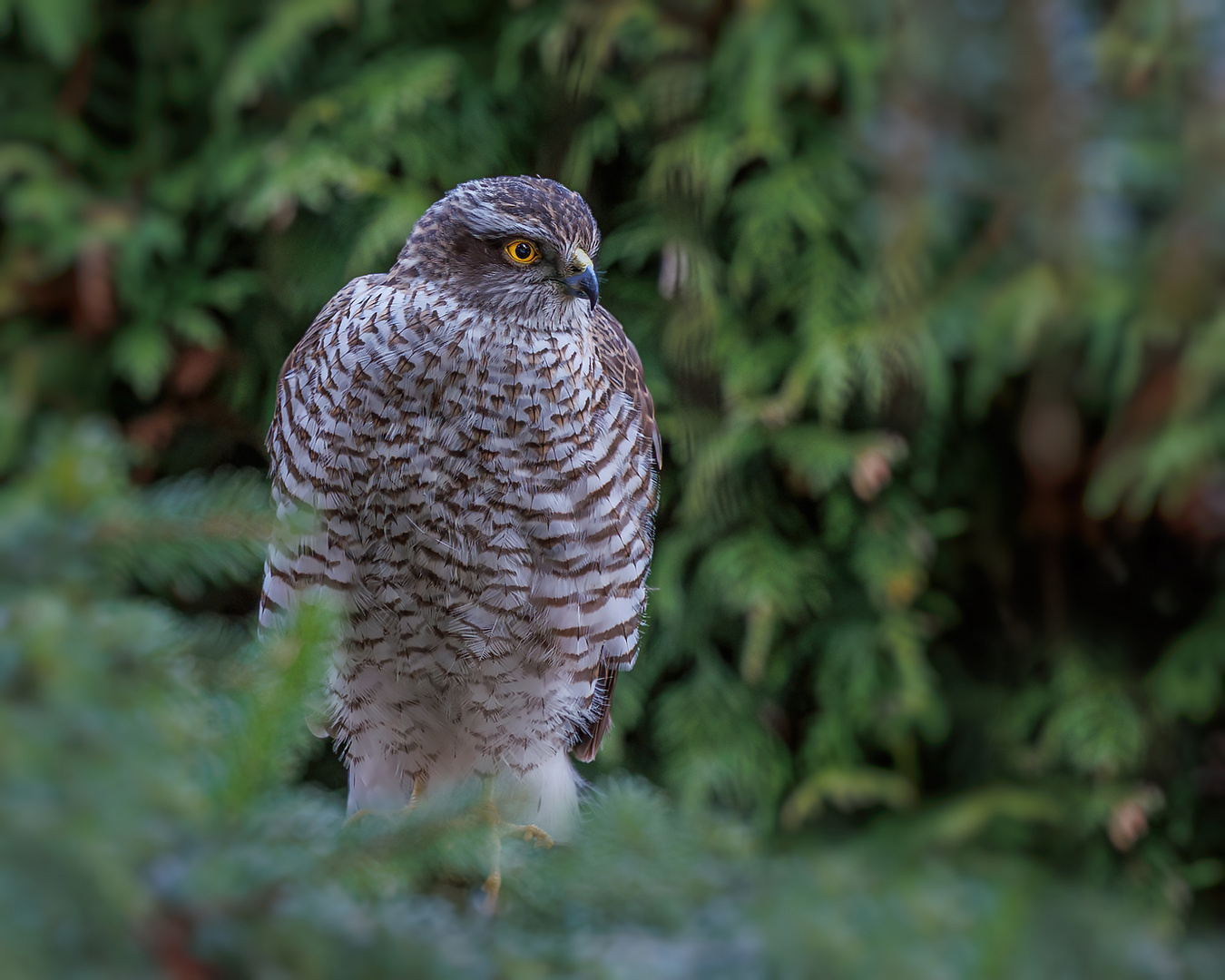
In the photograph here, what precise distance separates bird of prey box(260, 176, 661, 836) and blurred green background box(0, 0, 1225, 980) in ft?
2.05

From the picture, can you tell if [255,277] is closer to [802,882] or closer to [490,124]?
[490,124]

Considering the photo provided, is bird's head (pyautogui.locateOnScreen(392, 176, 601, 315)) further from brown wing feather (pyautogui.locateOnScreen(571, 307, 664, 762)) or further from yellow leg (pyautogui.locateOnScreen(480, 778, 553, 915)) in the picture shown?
yellow leg (pyautogui.locateOnScreen(480, 778, 553, 915))

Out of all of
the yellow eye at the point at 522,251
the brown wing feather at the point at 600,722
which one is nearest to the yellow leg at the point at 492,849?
the brown wing feather at the point at 600,722

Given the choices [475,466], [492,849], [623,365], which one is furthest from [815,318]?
[492,849]

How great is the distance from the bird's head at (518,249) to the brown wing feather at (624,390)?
116 mm

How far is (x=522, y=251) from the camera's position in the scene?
5.04ft

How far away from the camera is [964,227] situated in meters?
2.52

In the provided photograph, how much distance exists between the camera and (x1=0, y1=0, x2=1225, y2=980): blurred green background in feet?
7.39

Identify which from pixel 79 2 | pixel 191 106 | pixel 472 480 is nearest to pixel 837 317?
pixel 472 480

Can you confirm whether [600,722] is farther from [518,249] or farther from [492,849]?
[492,849]

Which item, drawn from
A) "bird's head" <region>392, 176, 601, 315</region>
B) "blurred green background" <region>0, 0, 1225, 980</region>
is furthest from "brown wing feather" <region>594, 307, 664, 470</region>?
"blurred green background" <region>0, 0, 1225, 980</region>

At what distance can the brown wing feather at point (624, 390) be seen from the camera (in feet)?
5.44

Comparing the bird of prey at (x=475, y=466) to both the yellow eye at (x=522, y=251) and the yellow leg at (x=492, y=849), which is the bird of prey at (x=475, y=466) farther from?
the yellow leg at (x=492, y=849)

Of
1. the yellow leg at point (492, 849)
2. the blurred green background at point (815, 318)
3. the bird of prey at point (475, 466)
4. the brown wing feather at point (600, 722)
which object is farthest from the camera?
the blurred green background at point (815, 318)
